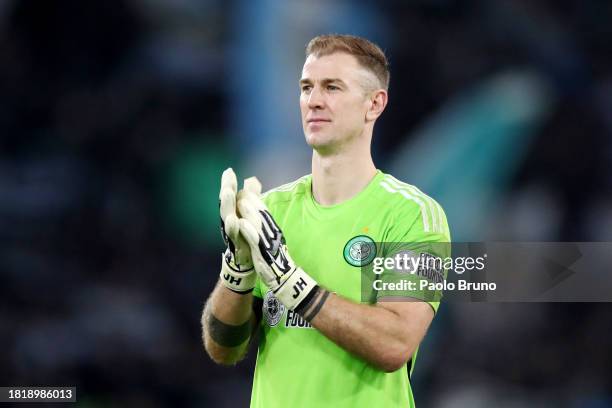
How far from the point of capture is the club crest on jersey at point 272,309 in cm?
294

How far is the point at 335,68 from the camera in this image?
9.91ft

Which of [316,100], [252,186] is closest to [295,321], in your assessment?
[252,186]

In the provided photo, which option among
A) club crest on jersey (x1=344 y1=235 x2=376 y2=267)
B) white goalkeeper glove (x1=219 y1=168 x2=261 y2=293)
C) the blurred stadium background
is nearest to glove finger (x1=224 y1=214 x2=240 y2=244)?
white goalkeeper glove (x1=219 y1=168 x2=261 y2=293)

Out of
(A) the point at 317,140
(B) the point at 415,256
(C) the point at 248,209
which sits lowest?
(B) the point at 415,256

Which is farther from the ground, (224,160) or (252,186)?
(224,160)

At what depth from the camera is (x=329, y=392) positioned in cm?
280

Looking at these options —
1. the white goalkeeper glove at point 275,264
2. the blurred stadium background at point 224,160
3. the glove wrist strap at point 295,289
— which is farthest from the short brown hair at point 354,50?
the blurred stadium background at point 224,160

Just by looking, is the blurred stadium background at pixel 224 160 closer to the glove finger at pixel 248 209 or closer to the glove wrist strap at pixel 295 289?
the glove finger at pixel 248 209

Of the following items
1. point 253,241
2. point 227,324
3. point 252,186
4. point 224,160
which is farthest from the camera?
point 224,160

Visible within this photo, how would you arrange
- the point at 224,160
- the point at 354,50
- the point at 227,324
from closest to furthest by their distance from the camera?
the point at 227,324
the point at 354,50
the point at 224,160

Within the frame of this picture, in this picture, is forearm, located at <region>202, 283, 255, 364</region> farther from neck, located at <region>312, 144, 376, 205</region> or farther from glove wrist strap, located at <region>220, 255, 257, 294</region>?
neck, located at <region>312, 144, 376, 205</region>

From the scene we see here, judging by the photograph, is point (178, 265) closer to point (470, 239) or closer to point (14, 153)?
point (14, 153)

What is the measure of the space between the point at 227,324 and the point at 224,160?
3.56 m

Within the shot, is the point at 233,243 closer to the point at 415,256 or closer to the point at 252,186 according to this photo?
the point at 252,186
